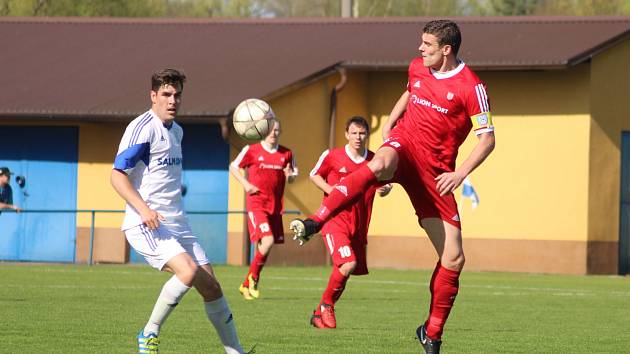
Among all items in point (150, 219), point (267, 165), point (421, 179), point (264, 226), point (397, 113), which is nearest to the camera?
point (150, 219)

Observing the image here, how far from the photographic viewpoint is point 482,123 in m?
9.92

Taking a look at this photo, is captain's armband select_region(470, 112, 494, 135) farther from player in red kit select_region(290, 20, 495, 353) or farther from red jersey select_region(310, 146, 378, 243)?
red jersey select_region(310, 146, 378, 243)

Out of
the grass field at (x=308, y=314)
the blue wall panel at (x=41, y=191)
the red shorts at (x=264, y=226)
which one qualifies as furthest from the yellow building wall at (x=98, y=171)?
the red shorts at (x=264, y=226)

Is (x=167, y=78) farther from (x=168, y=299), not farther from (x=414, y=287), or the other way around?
(x=414, y=287)

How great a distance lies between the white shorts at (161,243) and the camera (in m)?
9.70

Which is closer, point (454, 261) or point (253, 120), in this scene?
point (454, 261)

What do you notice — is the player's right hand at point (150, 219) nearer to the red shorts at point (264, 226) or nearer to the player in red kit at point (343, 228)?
the player in red kit at point (343, 228)

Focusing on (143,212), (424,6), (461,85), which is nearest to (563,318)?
(461,85)

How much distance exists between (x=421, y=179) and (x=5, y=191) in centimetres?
1674

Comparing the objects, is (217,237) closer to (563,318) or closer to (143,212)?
(563,318)

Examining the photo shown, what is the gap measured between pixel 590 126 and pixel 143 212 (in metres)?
18.6

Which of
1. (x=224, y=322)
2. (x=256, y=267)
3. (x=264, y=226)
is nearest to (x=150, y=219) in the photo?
(x=224, y=322)

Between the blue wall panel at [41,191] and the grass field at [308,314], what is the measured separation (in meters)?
5.39

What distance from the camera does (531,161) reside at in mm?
27500
